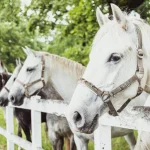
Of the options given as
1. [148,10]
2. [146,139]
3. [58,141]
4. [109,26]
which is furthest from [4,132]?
[148,10]

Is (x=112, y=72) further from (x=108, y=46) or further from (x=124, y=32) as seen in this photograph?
(x=124, y=32)

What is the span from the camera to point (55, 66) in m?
4.16

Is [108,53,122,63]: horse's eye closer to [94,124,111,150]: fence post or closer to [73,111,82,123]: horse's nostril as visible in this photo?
[73,111,82,123]: horse's nostril

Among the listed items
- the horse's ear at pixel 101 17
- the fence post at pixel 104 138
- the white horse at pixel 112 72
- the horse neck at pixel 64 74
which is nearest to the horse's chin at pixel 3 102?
the horse neck at pixel 64 74

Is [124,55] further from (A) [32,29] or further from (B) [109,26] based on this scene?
(A) [32,29]

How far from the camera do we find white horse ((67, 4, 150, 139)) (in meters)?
1.92

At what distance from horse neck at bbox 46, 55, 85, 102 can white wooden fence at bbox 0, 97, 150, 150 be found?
0.45 meters

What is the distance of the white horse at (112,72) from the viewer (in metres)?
1.92

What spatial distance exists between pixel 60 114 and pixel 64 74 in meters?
1.02

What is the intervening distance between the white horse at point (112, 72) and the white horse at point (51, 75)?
1884 millimetres

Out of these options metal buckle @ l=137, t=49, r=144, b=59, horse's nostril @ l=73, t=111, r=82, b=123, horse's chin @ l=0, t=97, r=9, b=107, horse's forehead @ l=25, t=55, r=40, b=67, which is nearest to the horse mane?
horse's forehead @ l=25, t=55, r=40, b=67

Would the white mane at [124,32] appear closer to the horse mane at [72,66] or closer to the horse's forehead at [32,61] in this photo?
the horse mane at [72,66]

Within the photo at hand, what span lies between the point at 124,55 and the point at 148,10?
220 inches

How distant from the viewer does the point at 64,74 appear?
407 cm
